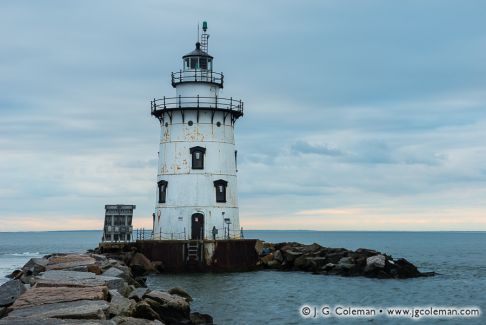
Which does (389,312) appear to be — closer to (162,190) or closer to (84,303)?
(84,303)

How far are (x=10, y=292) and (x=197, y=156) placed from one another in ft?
61.6

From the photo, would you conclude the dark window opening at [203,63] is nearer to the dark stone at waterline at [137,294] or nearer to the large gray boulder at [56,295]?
the dark stone at waterline at [137,294]

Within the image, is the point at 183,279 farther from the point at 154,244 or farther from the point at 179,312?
the point at 179,312

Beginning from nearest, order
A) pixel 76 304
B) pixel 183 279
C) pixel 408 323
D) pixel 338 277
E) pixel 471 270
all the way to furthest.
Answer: pixel 76 304, pixel 408 323, pixel 183 279, pixel 338 277, pixel 471 270

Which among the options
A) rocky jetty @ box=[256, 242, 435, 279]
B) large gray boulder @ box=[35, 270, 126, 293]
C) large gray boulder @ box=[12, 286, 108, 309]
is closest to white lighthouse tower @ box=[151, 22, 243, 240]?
rocky jetty @ box=[256, 242, 435, 279]

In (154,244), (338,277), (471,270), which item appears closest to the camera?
(154,244)

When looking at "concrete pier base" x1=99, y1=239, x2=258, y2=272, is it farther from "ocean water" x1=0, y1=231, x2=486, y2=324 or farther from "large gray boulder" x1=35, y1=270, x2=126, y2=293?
"large gray boulder" x1=35, y1=270, x2=126, y2=293

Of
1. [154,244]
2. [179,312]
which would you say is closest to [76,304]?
[179,312]

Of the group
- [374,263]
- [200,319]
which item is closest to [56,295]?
[200,319]

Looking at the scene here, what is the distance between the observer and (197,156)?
3819 cm

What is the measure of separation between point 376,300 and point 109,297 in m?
14.4

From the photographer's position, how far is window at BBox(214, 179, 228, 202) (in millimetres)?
38062

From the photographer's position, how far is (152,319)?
18859 mm

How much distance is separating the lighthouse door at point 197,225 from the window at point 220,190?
4.48 ft
